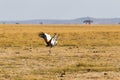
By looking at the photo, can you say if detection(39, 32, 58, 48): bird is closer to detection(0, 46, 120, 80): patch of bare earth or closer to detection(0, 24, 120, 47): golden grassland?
detection(0, 46, 120, 80): patch of bare earth

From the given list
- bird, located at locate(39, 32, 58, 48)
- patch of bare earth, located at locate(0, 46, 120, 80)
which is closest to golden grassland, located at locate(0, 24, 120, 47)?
bird, located at locate(39, 32, 58, 48)

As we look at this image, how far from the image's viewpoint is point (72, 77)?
19.0 meters

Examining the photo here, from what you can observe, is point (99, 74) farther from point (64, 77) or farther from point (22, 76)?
point (22, 76)

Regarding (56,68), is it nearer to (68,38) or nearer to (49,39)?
(49,39)

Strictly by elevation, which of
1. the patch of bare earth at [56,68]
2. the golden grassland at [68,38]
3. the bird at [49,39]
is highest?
the bird at [49,39]

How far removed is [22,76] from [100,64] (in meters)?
5.54

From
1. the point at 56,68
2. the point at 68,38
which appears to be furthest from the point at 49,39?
the point at 68,38

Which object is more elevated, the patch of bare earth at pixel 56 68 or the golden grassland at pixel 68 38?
the patch of bare earth at pixel 56 68

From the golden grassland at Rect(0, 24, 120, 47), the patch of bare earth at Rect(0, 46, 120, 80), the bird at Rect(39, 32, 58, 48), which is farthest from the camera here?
the golden grassland at Rect(0, 24, 120, 47)

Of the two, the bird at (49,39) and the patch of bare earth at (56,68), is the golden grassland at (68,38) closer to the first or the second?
the bird at (49,39)

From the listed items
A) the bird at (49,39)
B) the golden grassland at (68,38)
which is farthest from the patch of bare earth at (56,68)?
the golden grassland at (68,38)

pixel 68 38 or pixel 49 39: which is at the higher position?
pixel 49 39

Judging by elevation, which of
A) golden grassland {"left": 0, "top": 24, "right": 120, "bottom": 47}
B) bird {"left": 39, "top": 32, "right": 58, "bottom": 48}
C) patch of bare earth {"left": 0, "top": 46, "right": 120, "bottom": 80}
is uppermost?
bird {"left": 39, "top": 32, "right": 58, "bottom": 48}

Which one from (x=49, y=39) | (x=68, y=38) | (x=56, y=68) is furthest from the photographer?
(x=68, y=38)
